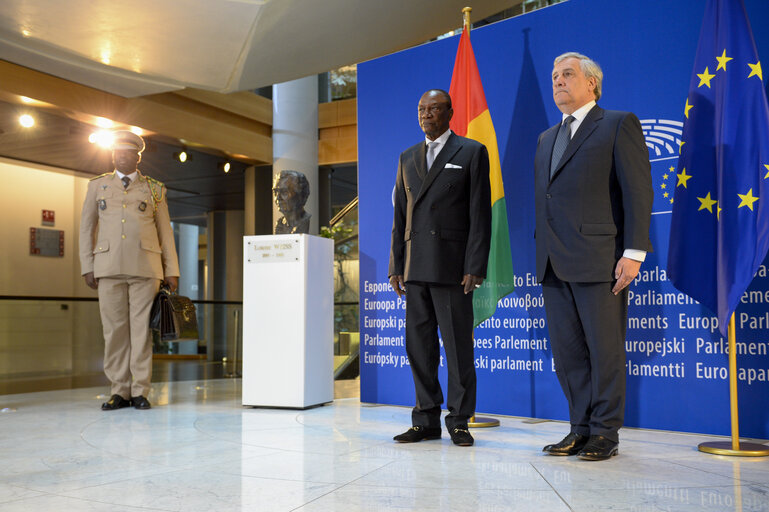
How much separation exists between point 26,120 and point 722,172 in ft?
21.3

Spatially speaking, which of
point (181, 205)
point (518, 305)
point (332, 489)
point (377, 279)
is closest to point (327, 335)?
point (377, 279)

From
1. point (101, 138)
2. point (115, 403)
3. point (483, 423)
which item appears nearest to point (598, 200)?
point (483, 423)

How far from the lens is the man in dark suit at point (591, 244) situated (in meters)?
2.87

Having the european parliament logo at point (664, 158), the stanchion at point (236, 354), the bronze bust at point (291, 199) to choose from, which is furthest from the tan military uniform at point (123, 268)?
the european parliament logo at point (664, 158)

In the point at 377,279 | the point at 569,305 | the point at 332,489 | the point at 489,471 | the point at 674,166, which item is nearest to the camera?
the point at 332,489

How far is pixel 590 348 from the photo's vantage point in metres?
2.95

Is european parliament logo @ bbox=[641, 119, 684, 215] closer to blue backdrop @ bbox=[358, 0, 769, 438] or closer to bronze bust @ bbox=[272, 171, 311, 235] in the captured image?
blue backdrop @ bbox=[358, 0, 769, 438]

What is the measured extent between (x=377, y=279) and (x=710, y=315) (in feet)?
7.17

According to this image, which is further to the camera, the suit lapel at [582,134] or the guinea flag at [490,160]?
the guinea flag at [490,160]

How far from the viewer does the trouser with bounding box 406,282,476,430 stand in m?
3.27

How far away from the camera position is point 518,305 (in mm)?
4195

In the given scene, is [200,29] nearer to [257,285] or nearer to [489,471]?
[257,285]

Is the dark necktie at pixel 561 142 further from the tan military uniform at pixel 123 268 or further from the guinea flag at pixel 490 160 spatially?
the tan military uniform at pixel 123 268

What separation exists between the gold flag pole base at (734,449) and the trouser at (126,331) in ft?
11.7
